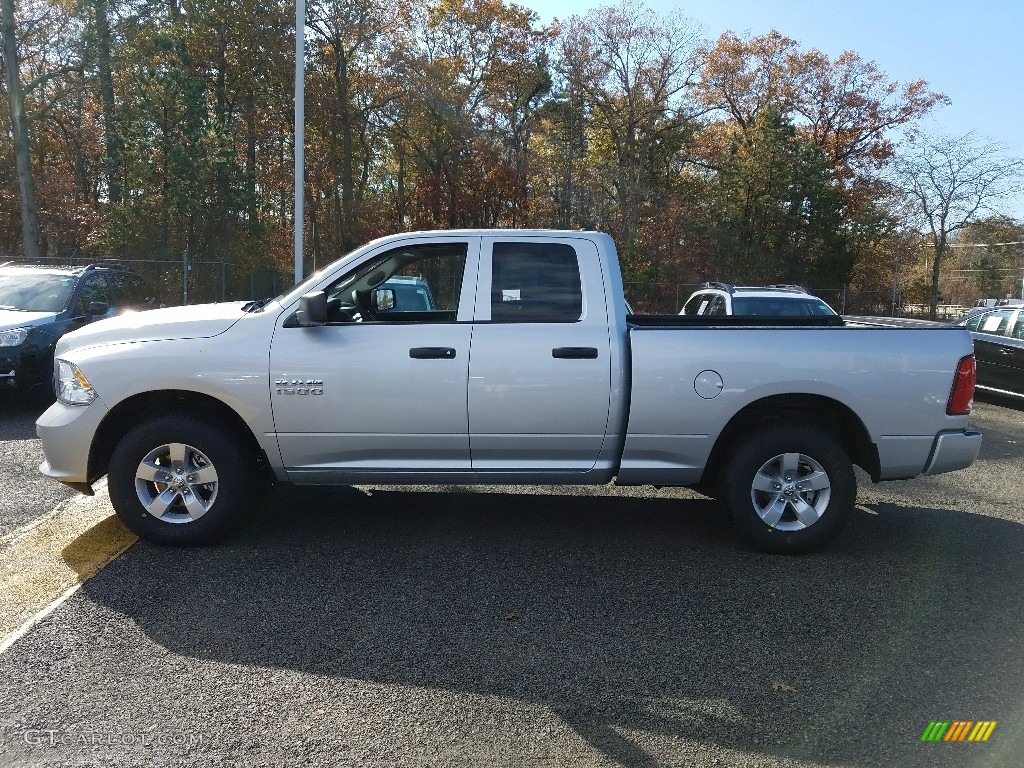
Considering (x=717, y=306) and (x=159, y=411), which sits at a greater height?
(x=717, y=306)

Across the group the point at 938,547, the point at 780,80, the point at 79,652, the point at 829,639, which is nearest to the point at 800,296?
the point at 938,547

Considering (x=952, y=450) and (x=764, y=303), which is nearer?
(x=952, y=450)

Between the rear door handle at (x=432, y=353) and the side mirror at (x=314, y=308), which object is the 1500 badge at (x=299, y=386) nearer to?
the side mirror at (x=314, y=308)

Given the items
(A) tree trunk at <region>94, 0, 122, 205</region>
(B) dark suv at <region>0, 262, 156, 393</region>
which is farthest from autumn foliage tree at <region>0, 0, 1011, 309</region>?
(B) dark suv at <region>0, 262, 156, 393</region>

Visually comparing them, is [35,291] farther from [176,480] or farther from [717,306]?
[717,306]

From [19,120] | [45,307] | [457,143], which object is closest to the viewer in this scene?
[45,307]

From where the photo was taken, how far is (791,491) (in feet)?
16.5

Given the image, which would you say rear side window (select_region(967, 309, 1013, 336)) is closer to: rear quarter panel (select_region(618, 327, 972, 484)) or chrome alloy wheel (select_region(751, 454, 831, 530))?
rear quarter panel (select_region(618, 327, 972, 484))

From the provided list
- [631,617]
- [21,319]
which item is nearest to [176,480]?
[631,617]

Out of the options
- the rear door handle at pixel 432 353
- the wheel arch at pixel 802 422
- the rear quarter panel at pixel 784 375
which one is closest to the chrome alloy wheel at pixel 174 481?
the rear door handle at pixel 432 353

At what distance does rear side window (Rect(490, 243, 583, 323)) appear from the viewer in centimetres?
498

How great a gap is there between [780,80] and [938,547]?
38377 mm

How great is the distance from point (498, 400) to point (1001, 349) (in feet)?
31.6

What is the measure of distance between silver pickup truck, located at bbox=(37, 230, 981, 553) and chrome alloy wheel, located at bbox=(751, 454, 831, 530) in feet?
0.04
